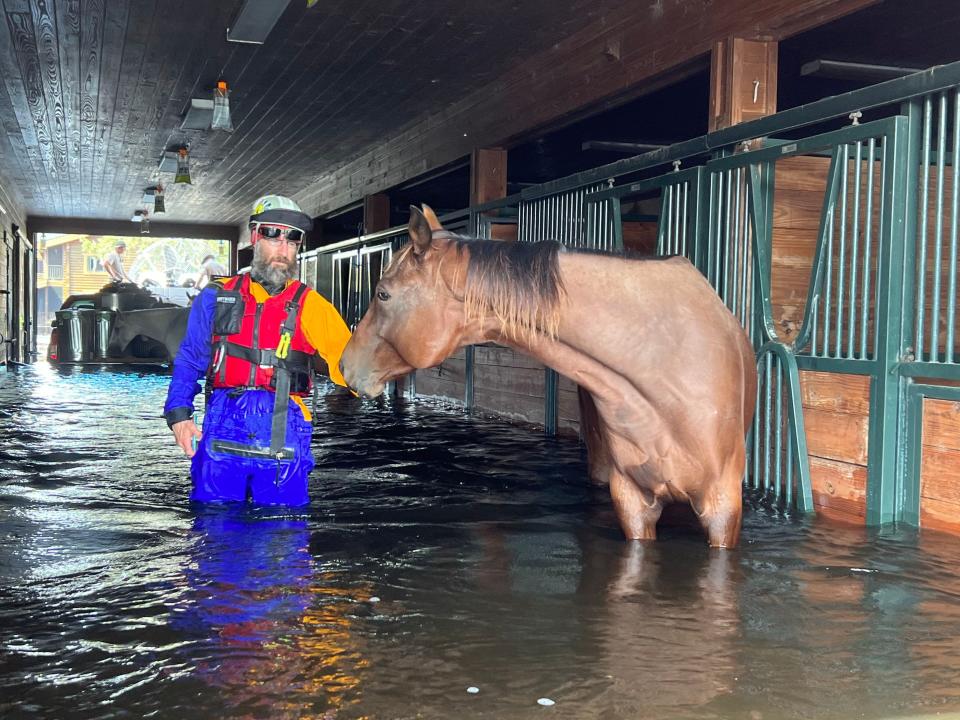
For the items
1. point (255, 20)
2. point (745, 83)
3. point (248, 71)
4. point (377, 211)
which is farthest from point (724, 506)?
point (377, 211)

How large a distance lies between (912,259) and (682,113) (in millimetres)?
6169

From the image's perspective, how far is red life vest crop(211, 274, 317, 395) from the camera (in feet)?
11.0

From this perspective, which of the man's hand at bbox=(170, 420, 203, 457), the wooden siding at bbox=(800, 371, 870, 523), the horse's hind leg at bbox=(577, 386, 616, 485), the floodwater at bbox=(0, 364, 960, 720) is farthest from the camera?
the horse's hind leg at bbox=(577, 386, 616, 485)

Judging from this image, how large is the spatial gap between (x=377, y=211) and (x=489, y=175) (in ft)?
14.4

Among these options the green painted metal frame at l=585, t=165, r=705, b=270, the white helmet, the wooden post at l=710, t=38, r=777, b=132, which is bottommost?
the white helmet

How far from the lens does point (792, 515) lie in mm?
3936

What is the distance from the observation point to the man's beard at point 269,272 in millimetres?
3453

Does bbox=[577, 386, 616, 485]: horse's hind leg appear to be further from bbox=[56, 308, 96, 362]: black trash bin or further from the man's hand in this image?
bbox=[56, 308, 96, 362]: black trash bin

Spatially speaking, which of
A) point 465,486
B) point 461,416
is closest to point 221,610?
point 465,486

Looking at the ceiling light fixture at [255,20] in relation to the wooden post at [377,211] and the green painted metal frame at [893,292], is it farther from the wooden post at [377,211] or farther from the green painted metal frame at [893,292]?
the wooden post at [377,211]

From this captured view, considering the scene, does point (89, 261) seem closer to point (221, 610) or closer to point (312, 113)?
point (312, 113)

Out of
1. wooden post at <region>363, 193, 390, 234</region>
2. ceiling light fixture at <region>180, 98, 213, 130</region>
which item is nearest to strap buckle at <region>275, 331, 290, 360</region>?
ceiling light fixture at <region>180, 98, 213, 130</region>

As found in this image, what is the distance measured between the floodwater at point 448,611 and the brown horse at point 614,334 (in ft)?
1.13

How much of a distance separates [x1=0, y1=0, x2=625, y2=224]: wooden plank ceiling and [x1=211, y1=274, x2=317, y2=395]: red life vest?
3.68m
